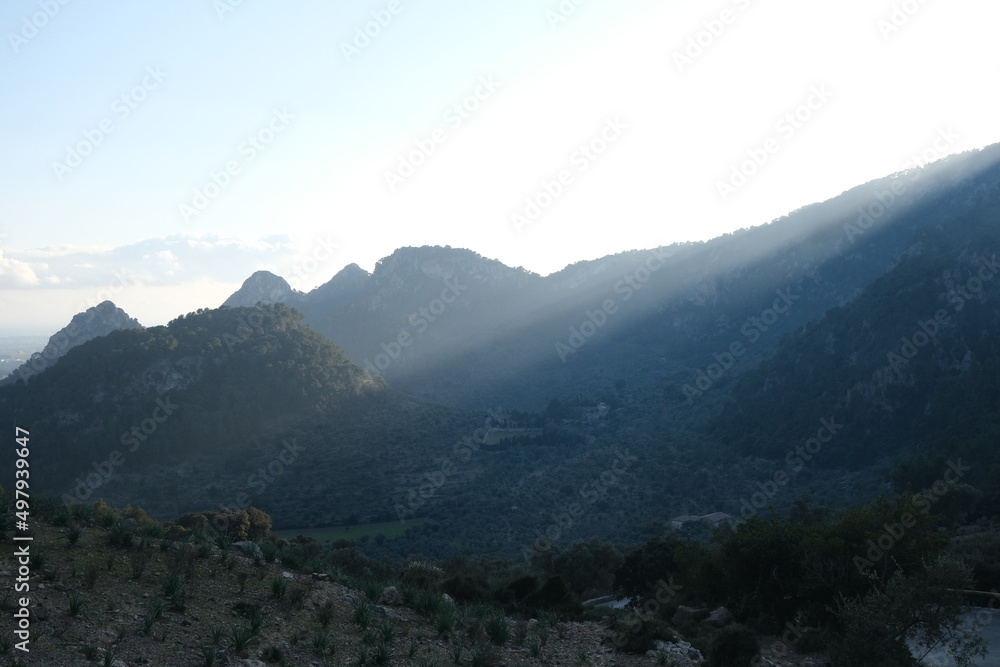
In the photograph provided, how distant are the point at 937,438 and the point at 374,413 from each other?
4022 cm

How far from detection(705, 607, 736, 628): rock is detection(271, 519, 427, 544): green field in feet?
78.6

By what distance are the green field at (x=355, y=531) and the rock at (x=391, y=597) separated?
81.7 ft

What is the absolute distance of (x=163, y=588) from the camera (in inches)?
392

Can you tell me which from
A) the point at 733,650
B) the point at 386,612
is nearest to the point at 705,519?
the point at 733,650

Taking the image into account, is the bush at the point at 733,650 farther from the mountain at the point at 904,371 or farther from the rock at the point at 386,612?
the mountain at the point at 904,371

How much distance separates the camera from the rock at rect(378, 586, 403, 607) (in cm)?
1233

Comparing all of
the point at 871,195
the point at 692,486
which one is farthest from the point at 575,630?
the point at 871,195

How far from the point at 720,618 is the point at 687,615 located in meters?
1.02

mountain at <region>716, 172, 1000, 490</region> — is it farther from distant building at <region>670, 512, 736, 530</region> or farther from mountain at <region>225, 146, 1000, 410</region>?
mountain at <region>225, 146, 1000, 410</region>

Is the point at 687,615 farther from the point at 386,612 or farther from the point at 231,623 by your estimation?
the point at 231,623

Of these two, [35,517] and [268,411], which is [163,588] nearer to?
[35,517]

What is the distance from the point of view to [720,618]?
15484 millimetres

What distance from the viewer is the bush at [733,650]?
1165 centimetres

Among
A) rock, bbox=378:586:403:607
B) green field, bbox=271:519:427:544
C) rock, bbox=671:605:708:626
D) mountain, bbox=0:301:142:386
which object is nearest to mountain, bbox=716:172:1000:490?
rock, bbox=671:605:708:626
